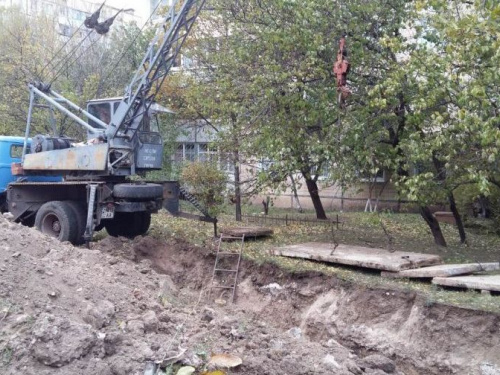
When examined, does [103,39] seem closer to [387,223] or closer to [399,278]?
[387,223]

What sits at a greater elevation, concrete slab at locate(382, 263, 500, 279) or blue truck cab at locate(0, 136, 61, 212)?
blue truck cab at locate(0, 136, 61, 212)

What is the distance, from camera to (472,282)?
8578mm

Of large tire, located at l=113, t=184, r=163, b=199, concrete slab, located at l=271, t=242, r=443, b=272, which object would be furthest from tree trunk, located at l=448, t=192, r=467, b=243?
large tire, located at l=113, t=184, r=163, b=199

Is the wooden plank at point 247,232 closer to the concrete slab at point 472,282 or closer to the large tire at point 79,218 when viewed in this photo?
the large tire at point 79,218

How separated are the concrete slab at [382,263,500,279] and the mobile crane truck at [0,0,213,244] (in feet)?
16.4

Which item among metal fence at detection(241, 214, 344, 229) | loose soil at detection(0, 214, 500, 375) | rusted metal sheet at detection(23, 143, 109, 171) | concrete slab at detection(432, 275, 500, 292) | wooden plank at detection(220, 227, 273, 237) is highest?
rusted metal sheet at detection(23, 143, 109, 171)

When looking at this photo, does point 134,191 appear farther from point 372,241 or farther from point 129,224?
point 372,241

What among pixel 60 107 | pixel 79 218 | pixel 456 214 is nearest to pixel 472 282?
pixel 456 214

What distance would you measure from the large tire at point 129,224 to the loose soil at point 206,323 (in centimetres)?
255

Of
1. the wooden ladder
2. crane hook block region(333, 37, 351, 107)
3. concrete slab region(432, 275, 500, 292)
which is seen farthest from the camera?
the wooden ladder

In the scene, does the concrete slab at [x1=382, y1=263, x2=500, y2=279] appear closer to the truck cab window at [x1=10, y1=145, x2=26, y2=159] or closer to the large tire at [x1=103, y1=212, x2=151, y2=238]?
the large tire at [x1=103, y1=212, x2=151, y2=238]

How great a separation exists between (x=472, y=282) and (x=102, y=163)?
7278mm

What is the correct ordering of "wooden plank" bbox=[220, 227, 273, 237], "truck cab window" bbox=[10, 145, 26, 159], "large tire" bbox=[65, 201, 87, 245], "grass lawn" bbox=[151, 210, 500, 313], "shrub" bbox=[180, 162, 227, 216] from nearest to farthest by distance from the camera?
"grass lawn" bbox=[151, 210, 500, 313] < "large tire" bbox=[65, 201, 87, 245] < "wooden plank" bbox=[220, 227, 273, 237] < "shrub" bbox=[180, 162, 227, 216] < "truck cab window" bbox=[10, 145, 26, 159]

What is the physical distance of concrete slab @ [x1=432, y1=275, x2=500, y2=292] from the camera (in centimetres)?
845
